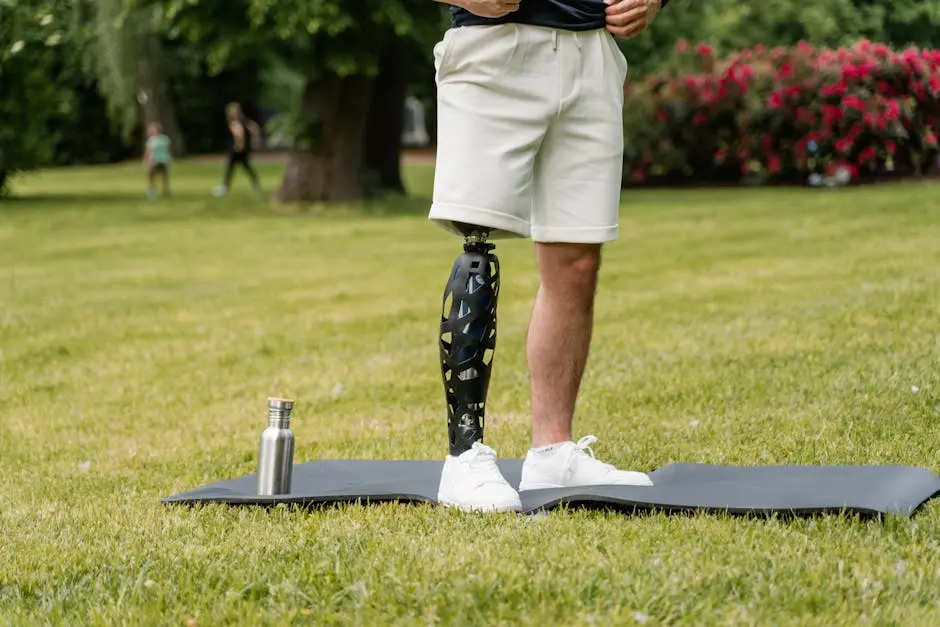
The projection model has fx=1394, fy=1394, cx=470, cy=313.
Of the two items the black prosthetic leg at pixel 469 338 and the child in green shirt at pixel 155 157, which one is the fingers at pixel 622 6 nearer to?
the black prosthetic leg at pixel 469 338

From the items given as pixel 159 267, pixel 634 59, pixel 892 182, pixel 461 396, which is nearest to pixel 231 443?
pixel 461 396

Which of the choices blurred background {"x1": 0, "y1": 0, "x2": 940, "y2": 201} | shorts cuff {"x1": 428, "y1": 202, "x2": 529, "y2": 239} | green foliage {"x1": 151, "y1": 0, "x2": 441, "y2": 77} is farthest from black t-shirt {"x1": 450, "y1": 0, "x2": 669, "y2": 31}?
green foliage {"x1": 151, "y1": 0, "x2": 441, "y2": 77}

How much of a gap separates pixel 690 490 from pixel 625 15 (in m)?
1.20

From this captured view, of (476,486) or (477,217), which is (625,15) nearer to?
(477,217)

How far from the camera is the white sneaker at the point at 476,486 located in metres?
3.33

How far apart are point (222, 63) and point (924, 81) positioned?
8.81 metres

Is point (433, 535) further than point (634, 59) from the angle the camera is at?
No

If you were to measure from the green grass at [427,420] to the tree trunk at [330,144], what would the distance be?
5.19 metres

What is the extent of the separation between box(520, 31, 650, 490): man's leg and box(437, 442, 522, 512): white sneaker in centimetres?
26

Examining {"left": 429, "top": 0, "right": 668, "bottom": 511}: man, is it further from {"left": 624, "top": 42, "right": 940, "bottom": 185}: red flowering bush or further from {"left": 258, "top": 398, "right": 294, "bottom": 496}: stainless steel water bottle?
{"left": 624, "top": 42, "right": 940, "bottom": 185}: red flowering bush

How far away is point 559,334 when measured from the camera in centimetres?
366

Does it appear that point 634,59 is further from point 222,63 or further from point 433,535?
point 433,535

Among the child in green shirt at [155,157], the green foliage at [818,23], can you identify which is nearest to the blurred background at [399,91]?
the child in green shirt at [155,157]

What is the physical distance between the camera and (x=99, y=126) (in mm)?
38000
